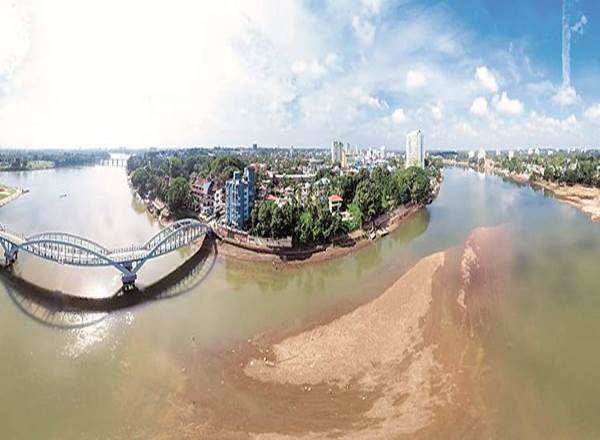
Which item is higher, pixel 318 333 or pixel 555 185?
pixel 555 185

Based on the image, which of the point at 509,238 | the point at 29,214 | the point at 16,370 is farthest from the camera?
the point at 29,214

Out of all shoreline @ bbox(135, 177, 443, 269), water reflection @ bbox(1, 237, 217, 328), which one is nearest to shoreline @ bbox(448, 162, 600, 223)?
shoreline @ bbox(135, 177, 443, 269)

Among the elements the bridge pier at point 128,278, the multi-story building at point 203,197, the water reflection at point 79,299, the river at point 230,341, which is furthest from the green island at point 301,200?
the bridge pier at point 128,278

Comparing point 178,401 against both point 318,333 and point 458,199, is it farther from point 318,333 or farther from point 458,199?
point 458,199

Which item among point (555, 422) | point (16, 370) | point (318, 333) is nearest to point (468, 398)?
point (555, 422)

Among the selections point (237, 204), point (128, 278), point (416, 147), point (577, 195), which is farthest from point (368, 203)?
point (416, 147)

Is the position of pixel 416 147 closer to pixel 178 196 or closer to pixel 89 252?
pixel 178 196

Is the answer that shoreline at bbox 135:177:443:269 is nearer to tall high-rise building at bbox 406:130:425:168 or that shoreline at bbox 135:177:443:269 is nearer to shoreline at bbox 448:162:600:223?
shoreline at bbox 448:162:600:223
